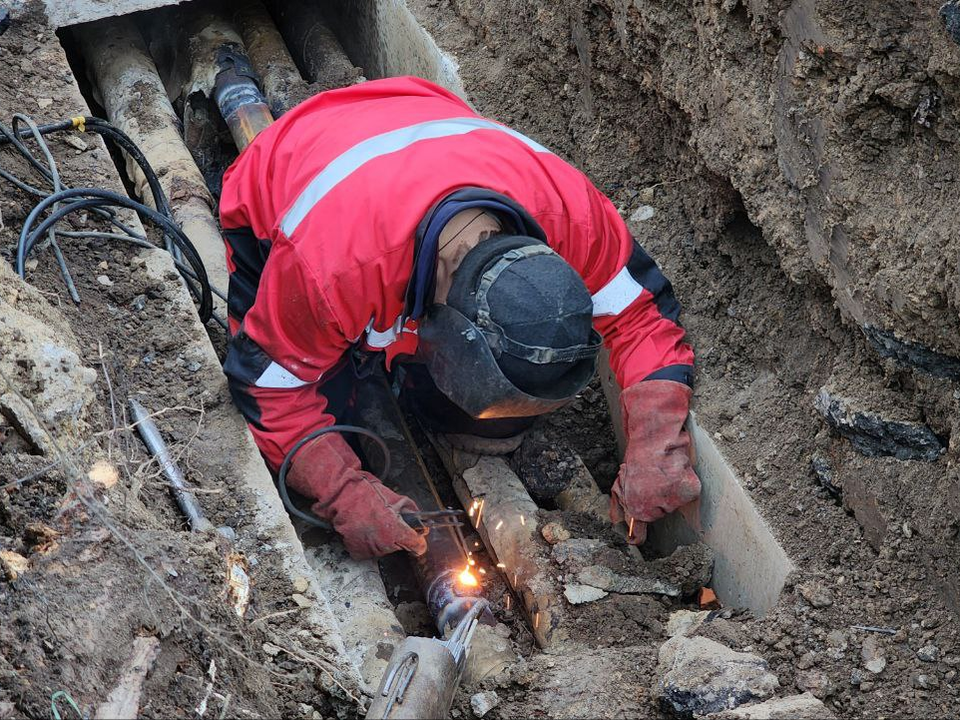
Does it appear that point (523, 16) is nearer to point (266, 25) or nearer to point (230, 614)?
point (266, 25)

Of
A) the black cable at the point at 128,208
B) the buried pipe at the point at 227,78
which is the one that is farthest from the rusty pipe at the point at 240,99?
the black cable at the point at 128,208

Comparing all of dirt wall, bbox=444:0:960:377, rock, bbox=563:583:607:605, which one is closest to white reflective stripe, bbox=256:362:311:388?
rock, bbox=563:583:607:605

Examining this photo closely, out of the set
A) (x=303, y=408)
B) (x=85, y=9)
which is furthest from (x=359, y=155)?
Answer: (x=85, y=9)

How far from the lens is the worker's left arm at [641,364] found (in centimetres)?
313

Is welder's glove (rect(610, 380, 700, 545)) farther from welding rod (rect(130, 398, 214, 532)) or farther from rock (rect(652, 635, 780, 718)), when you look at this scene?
welding rod (rect(130, 398, 214, 532))

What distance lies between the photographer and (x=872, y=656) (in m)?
2.49

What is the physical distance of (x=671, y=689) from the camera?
2.40 metres

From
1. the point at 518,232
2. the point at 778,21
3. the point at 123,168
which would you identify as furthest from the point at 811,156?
the point at 123,168

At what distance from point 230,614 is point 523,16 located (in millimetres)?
3009

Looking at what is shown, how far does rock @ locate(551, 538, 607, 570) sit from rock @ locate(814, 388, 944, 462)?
0.82 m

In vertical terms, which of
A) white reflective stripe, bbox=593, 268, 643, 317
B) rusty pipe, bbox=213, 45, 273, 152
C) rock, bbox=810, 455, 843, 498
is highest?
rusty pipe, bbox=213, 45, 273, 152

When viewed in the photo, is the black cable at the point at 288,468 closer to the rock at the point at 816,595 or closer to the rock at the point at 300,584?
the rock at the point at 300,584

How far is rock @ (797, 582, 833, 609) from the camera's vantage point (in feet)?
8.65

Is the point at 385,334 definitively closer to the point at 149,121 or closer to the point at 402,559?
the point at 402,559
